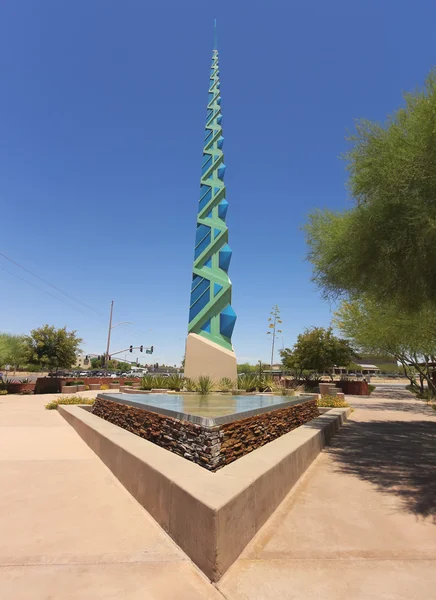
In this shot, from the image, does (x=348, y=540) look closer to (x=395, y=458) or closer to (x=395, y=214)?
(x=395, y=458)

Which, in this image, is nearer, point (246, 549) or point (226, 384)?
point (246, 549)

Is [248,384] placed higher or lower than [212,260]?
lower

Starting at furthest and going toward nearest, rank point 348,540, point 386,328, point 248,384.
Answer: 1. point 248,384
2. point 386,328
3. point 348,540

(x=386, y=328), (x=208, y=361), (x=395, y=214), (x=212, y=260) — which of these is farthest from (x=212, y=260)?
(x=395, y=214)

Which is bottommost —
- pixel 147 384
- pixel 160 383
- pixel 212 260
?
pixel 147 384

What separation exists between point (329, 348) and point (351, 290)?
2508 centimetres

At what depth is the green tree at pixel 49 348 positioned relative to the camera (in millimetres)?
32219

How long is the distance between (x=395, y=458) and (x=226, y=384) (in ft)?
48.0

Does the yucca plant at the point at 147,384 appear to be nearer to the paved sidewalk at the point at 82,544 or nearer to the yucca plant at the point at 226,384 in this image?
the yucca plant at the point at 226,384

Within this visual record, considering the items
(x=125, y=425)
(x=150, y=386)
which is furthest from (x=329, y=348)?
(x=125, y=425)

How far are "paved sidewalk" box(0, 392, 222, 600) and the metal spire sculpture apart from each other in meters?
18.0

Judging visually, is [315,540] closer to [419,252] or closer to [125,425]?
[419,252]

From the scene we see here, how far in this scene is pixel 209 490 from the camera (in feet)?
12.8

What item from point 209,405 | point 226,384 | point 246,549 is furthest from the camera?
point 226,384
